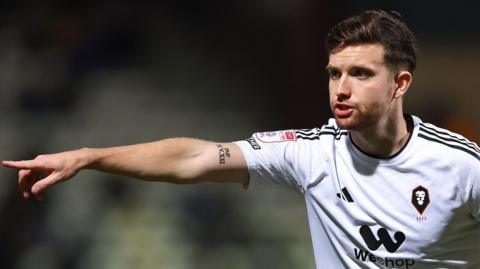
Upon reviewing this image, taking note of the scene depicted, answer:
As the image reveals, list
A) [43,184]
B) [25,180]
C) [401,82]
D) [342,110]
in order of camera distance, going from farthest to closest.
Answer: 1. [401,82]
2. [342,110]
3. [25,180]
4. [43,184]

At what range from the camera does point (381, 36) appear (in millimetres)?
3963

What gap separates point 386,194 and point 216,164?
81 centimetres

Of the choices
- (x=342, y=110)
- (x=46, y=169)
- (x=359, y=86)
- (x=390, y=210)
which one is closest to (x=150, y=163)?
(x=46, y=169)

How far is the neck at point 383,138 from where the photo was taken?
3.97m

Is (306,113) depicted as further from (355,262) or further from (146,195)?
(355,262)

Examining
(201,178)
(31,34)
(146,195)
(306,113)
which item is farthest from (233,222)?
(201,178)

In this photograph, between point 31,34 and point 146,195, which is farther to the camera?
point 31,34

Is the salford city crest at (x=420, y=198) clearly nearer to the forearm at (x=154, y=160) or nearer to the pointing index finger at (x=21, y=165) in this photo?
the forearm at (x=154, y=160)

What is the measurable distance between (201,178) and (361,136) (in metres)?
0.79

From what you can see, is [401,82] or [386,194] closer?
[386,194]

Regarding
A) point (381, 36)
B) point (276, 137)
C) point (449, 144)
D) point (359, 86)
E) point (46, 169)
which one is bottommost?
point (449, 144)

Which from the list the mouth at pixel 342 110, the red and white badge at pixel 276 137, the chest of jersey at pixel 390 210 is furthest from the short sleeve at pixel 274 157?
the mouth at pixel 342 110

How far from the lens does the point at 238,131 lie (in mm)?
8969

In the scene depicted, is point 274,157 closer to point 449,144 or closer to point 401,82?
point 401,82
